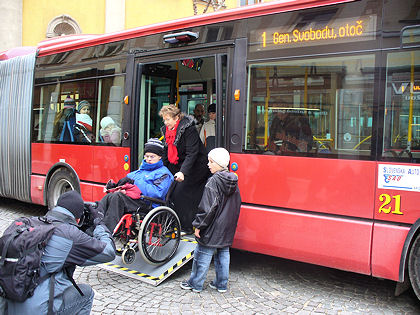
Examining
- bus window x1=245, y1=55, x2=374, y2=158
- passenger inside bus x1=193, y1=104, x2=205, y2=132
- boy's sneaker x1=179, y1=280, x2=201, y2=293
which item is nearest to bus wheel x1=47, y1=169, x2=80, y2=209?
passenger inside bus x1=193, y1=104, x2=205, y2=132

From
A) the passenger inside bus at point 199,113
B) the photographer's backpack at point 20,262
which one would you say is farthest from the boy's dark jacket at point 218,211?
the passenger inside bus at point 199,113

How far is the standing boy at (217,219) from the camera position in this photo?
4.09 meters

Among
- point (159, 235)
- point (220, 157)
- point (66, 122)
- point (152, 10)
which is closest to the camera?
point (220, 157)

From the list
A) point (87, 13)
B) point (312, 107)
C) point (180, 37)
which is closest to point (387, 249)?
point (312, 107)

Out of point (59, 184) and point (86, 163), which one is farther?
point (59, 184)

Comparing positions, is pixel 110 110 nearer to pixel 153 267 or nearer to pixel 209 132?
pixel 209 132

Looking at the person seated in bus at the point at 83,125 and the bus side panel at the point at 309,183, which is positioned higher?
the person seated in bus at the point at 83,125

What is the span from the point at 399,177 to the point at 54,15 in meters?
15.5

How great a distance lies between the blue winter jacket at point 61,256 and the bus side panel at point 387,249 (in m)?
2.44

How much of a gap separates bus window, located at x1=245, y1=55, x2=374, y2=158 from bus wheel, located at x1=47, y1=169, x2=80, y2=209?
10.9ft

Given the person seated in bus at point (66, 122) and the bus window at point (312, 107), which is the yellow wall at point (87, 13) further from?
the bus window at point (312, 107)

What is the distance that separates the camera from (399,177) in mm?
3746

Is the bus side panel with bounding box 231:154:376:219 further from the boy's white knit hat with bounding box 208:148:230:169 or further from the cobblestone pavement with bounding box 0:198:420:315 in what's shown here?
→ the cobblestone pavement with bounding box 0:198:420:315

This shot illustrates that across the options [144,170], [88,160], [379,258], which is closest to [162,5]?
[88,160]
